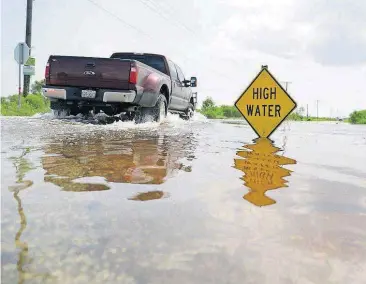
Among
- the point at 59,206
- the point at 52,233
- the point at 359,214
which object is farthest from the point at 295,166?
the point at 52,233

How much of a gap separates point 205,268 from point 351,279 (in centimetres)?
52

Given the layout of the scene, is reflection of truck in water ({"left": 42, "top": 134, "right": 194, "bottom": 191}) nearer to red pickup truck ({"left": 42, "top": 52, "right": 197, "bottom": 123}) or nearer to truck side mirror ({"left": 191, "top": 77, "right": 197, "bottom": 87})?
red pickup truck ({"left": 42, "top": 52, "right": 197, "bottom": 123})

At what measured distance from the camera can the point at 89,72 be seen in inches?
377

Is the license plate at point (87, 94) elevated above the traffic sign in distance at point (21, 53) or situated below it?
below

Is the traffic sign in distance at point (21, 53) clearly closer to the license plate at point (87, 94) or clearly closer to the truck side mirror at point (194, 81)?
the truck side mirror at point (194, 81)

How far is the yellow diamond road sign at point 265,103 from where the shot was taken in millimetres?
7445

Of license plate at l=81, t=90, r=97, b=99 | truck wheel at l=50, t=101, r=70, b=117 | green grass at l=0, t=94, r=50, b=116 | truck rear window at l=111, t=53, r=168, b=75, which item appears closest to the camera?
license plate at l=81, t=90, r=97, b=99

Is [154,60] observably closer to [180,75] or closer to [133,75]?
[180,75]

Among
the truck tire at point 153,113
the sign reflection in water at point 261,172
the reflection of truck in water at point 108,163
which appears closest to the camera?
the sign reflection in water at point 261,172

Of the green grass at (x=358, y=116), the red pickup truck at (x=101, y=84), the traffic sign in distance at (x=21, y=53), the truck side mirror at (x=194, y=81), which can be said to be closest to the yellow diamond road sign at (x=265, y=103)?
the red pickup truck at (x=101, y=84)

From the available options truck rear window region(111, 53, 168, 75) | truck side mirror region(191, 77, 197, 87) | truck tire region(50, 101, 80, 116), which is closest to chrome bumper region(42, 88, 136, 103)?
truck tire region(50, 101, 80, 116)

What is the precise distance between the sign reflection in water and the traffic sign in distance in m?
20.1

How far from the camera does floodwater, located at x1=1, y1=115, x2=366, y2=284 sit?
57.8 inches

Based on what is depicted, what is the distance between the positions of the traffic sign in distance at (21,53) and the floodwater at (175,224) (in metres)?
20.6
